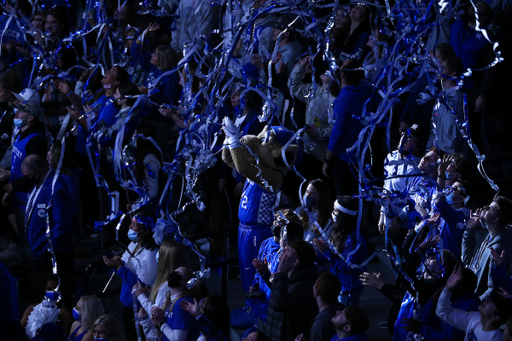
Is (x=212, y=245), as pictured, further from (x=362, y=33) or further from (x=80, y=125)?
(x=362, y=33)

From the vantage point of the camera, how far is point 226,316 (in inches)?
199

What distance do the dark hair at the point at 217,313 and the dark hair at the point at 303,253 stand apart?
2.04 feet

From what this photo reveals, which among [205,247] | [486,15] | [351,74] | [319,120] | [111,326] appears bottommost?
[205,247]

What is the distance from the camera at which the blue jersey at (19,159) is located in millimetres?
7532

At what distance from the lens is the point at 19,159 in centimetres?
756

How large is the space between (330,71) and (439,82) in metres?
1.02

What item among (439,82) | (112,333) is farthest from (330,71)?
(112,333)

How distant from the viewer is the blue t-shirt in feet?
17.3

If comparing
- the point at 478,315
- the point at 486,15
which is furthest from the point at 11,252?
the point at 486,15

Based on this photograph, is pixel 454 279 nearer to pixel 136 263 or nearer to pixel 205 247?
pixel 136 263

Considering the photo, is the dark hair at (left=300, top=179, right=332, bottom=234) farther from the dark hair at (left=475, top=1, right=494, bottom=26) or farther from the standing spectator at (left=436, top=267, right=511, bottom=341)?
the dark hair at (left=475, top=1, right=494, bottom=26)

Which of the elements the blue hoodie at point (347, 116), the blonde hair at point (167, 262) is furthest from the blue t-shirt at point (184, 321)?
the blue hoodie at point (347, 116)

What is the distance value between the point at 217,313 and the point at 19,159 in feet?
10.9

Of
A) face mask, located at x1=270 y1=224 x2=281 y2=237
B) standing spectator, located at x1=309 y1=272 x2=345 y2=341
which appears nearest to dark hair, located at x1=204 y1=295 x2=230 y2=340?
standing spectator, located at x1=309 y1=272 x2=345 y2=341
